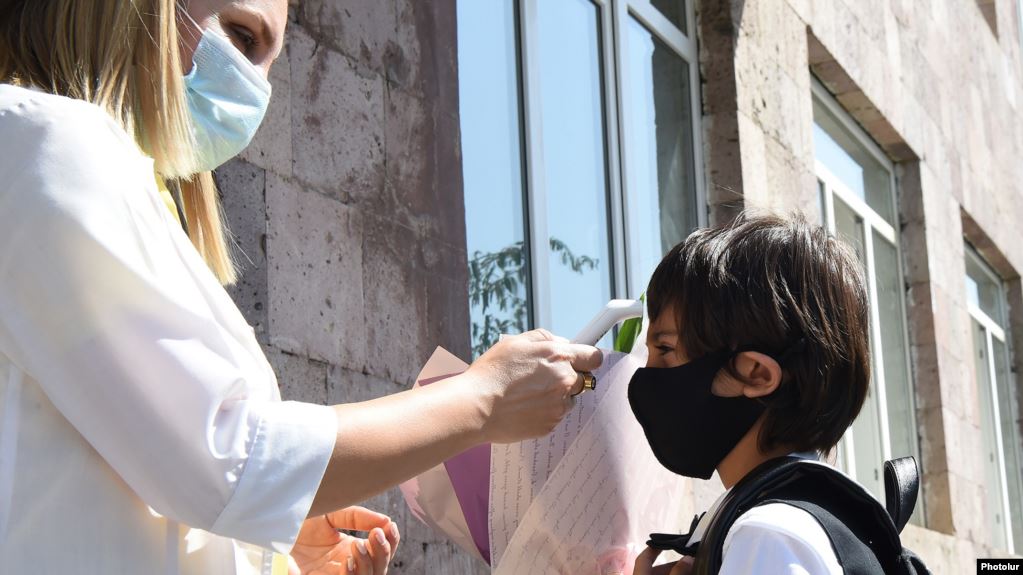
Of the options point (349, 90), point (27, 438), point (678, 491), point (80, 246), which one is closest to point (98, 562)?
point (27, 438)

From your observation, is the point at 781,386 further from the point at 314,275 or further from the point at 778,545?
the point at 314,275

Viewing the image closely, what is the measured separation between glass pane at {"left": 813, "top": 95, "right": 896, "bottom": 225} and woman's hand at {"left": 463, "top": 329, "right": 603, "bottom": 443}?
18.2ft

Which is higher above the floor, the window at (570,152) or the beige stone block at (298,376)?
the window at (570,152)

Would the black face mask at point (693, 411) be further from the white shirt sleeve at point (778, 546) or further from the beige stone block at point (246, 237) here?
the beige stone block at point (246, 237)

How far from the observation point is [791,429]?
2.00m

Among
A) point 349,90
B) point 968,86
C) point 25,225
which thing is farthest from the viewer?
point 968,86

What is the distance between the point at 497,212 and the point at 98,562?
3.04 m

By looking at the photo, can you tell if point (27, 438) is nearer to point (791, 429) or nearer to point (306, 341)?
point (791, 429)

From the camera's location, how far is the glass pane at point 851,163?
292 inches

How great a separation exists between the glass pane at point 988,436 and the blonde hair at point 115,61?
9116 millimetres

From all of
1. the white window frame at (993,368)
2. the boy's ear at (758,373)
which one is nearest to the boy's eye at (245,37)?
the boy's ear at (758,373)

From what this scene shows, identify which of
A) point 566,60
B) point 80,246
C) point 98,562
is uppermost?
point 566,60

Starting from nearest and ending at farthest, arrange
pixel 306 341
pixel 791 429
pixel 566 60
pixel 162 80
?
pixel 162 80 < pixel 791 429 < pixel 306 341 < pixel 566 60

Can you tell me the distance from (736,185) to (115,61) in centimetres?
428
